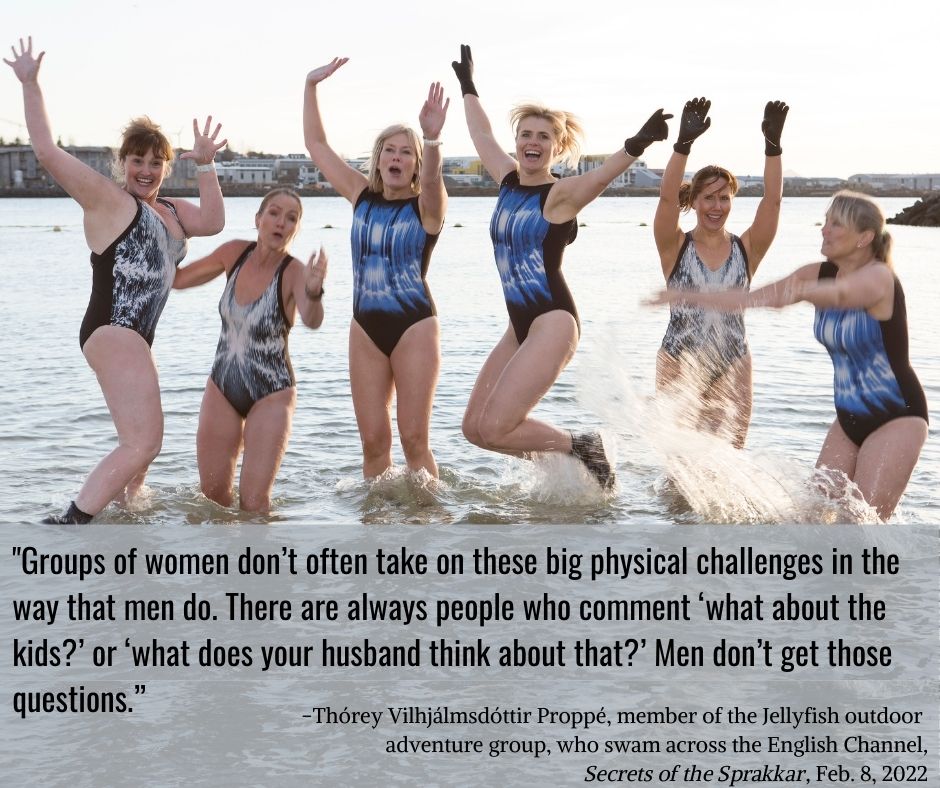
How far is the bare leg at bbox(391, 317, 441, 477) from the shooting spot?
24.1 feet

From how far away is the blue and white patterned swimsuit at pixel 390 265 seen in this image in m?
7.31

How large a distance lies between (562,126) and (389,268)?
1.35 m

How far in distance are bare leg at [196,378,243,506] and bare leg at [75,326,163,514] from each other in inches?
22.4

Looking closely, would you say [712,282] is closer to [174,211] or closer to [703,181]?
[703,181]

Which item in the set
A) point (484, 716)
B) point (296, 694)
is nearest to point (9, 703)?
point (296, 694)

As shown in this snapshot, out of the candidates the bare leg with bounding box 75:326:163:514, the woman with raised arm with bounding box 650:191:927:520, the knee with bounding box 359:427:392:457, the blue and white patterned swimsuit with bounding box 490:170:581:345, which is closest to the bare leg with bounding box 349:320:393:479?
the knee with bounding box 359:427:392:457

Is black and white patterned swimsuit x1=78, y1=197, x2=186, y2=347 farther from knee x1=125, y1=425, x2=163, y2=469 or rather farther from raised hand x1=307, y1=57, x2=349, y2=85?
raised hand x1=307, y1=57, x2=349, y2=85

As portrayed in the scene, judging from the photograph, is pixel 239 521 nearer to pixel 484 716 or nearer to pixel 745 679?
pixel 484 716

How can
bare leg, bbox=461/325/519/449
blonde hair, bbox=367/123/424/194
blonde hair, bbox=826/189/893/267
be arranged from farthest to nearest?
bare leg, bbox=461/325/519/449, blonde hair, bbox=367/123/424/194, blonde hair, bbox=826/189/893/267

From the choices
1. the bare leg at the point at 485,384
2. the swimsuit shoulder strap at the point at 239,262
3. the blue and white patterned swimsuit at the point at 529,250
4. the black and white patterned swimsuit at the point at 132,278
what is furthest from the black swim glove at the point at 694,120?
the black and white patterned swimsuit at the point at 132,278

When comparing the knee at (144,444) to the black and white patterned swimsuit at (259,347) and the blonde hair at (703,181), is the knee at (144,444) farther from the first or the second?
the blonde hair at (703,181)

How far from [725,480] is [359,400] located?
2.35m

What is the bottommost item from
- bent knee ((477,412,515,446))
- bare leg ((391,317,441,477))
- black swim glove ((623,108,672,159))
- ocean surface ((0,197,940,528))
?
ocean surface ((0,197,940,528))

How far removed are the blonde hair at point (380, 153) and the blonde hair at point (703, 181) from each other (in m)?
1.65
